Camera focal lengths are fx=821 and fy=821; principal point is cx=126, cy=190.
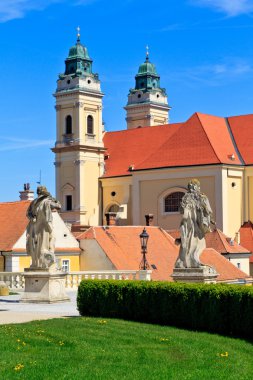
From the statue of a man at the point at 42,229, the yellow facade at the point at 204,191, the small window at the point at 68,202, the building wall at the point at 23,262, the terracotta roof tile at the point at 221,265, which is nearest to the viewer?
the statue of a man at the point at 42,229

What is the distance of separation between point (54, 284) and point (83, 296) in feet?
13.8

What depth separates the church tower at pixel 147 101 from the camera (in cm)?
10044

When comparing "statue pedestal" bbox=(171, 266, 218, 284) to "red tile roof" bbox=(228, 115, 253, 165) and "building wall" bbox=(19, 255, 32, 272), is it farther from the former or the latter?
"red tile roof" bbox=(228, 115, 253, 165)

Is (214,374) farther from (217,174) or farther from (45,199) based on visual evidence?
(217,174)

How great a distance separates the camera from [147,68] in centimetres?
10394

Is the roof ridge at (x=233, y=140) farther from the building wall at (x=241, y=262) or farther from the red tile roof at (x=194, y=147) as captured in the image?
the building wall at (x=241, y=262)

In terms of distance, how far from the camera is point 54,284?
23.0 metres

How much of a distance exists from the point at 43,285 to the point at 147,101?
259ft

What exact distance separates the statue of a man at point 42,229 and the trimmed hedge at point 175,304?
3870 mm

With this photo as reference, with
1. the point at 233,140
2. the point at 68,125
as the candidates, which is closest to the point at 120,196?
the point at 68,125

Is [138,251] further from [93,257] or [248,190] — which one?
[248,190]

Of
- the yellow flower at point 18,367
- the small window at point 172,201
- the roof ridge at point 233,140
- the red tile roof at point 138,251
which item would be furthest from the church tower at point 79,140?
the yellow flower at point 18,367

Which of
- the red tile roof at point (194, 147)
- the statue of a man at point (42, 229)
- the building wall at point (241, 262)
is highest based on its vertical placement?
the red tile roof at point (194, 147)

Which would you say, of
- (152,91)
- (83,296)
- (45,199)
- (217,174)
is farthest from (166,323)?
(152,91)
